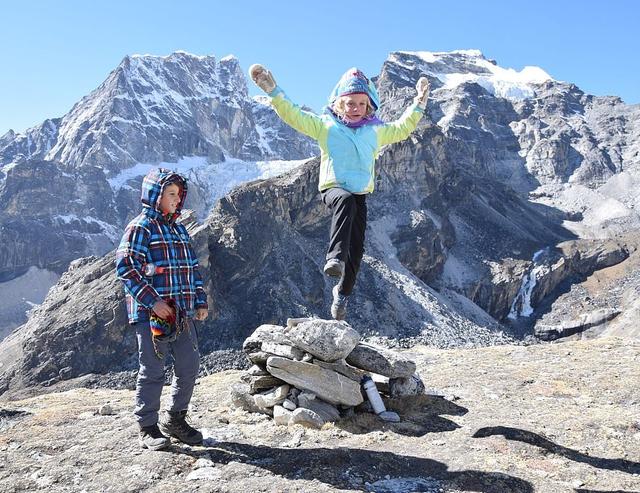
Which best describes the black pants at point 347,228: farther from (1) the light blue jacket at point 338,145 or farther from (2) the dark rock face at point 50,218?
(2) the dark rock face at point 50,218

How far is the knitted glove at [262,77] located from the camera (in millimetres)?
6102

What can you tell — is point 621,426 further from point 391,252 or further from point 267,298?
point 391,252

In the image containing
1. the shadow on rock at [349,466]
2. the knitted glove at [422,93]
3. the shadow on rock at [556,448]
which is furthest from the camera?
the knitted glove at [422,93]

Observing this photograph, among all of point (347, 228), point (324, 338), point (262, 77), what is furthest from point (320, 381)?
point (262, 77)

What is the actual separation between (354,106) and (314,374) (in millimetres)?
3659

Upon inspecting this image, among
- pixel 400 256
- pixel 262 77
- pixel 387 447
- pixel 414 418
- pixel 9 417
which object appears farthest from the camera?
pixel 400 256

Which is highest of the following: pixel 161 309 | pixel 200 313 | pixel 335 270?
pixel 335 270

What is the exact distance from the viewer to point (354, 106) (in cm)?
654

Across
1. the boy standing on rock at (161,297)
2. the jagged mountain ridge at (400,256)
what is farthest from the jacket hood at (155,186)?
the jagged mountain ridge at (400,256)

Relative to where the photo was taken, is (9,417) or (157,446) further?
(9,417)

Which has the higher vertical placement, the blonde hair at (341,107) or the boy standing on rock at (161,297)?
the blonde hair at (341,107)

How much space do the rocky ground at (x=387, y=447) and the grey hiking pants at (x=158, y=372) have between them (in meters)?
0.47

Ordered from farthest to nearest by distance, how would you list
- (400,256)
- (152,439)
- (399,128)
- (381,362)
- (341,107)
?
1. (400,256)
2. (381,362)
3. (399,128)
4. (341,107)
5. (152,439)

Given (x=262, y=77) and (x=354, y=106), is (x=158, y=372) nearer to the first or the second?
(x=262, y=77)
